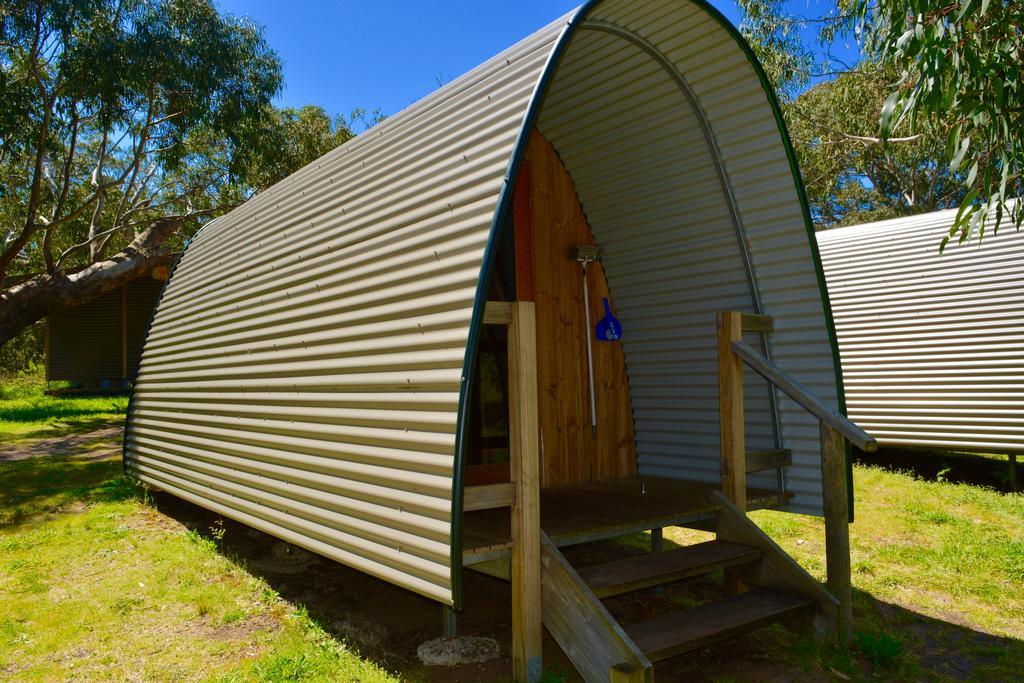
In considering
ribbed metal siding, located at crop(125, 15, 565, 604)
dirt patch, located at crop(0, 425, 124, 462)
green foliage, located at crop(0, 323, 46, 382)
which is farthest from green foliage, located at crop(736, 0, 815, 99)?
green foliage, located at crop(0, 323, 46, 382)

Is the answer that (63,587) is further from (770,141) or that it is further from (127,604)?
(770,141)

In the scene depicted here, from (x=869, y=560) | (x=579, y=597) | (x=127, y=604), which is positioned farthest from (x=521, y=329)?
(x=869, y=560)

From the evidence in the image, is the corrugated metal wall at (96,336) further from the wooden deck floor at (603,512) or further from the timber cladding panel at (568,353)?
the wooden deck floor at (603,512)

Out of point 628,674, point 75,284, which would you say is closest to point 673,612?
point 628,674

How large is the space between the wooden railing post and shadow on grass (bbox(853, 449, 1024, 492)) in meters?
5.71

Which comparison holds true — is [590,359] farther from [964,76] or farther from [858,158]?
[858,158]

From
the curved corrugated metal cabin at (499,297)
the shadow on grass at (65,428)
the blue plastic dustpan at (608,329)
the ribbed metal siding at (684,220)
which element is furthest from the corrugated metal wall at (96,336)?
the ribbed metal siding at (684,220)

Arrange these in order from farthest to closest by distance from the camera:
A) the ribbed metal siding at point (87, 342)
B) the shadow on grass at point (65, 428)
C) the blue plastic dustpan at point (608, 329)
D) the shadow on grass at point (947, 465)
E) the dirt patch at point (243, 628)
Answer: the ribbed metal siding at point (87, 342), the shadow on grass at point (65, 428), the shadow on grass at point (947, 465), the blue plastic dustpan at point (608, 329), the dirt patch at point (243, 628)

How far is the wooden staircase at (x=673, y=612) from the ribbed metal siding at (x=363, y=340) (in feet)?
2.13

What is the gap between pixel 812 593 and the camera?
4.36 m

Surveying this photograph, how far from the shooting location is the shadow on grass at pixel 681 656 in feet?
13.5

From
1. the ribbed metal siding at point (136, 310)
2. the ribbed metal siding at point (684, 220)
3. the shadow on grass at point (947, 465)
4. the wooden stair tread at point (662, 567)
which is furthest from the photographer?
the ribbed metal siding at point (136, 310)

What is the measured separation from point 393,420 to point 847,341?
8.03 meters

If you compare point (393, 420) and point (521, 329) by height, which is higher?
point (521, 329)
